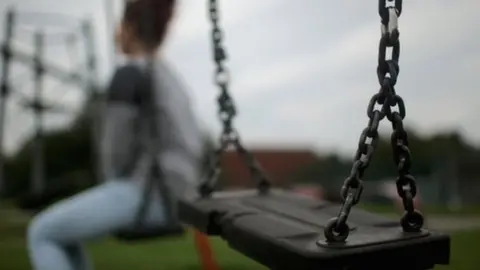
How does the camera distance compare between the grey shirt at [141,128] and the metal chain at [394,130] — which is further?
the grey shirt at [141,128]

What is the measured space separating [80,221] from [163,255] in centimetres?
246

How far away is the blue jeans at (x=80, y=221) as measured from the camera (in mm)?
1195

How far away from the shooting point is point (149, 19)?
1.35m

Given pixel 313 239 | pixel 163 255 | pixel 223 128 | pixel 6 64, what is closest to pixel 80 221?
pixel 223 128

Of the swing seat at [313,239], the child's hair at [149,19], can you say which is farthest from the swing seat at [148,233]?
the child's hair at [149,19]

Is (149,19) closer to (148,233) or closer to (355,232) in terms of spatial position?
(148,233)

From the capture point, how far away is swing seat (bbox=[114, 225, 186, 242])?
4.05ft

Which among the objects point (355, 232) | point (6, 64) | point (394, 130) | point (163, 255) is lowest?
point (163, 255)

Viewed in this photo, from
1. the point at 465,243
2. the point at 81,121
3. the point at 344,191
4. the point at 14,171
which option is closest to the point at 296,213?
the point at 344,191

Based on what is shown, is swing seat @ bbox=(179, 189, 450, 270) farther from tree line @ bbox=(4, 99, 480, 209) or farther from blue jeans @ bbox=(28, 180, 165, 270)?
tree line @ bbox=(4, 99, 480, 209)

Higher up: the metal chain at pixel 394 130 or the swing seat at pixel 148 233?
the metal chain at pixel 394 130

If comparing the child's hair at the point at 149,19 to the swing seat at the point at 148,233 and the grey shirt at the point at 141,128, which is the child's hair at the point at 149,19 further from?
the swing seat at the point at 148,233

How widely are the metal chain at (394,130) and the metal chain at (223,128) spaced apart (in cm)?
55

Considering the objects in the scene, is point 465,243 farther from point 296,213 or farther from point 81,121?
point 81,121
